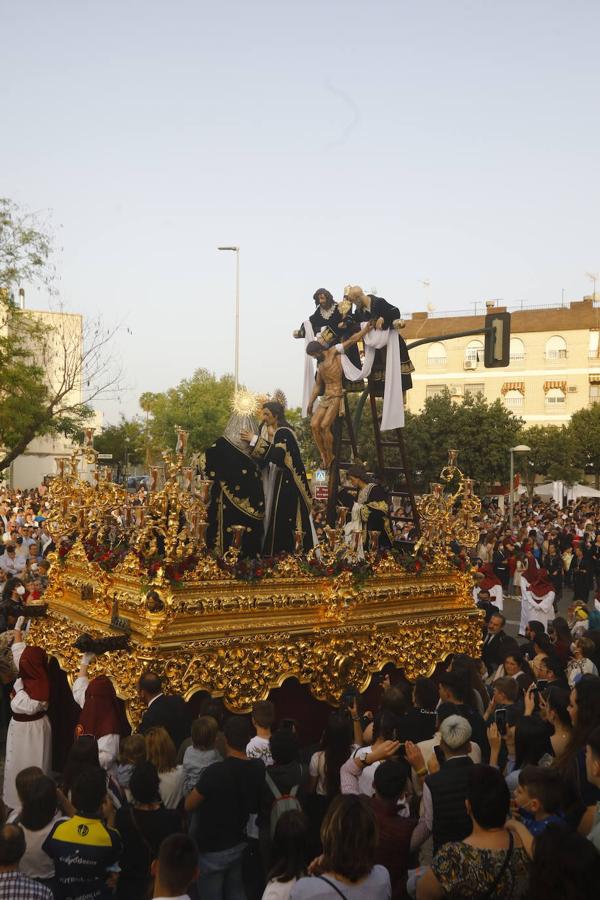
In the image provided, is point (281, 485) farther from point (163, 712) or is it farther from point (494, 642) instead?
point (163, 712)

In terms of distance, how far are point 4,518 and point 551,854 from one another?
A: 1871 centimetres

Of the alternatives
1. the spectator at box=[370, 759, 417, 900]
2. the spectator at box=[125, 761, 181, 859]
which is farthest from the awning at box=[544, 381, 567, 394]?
the spectator at box=[125, 761, 181, 859]

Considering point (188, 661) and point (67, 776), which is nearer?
point (67, 776)

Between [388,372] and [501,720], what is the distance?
17.5ft

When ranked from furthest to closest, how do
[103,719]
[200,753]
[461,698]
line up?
1. [103,719]
2. [461,698]
3. [200,753]

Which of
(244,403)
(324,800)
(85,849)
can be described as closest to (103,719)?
(324,800)

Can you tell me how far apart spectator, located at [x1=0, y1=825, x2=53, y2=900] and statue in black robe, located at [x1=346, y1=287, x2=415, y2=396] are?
776 centimetres

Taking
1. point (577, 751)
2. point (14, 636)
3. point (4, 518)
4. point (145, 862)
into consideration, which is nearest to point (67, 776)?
point (145, 862)

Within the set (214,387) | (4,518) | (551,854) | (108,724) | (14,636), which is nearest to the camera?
(551,854)

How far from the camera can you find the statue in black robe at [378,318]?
10.7 m

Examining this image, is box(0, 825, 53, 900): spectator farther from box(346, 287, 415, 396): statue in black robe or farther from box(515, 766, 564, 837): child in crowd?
box(346, 287, 415, 396): statue in black robe

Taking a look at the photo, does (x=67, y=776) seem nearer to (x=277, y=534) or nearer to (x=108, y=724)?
(x=108, y=724)

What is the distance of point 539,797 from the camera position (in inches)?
160

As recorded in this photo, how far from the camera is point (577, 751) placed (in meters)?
4.90
